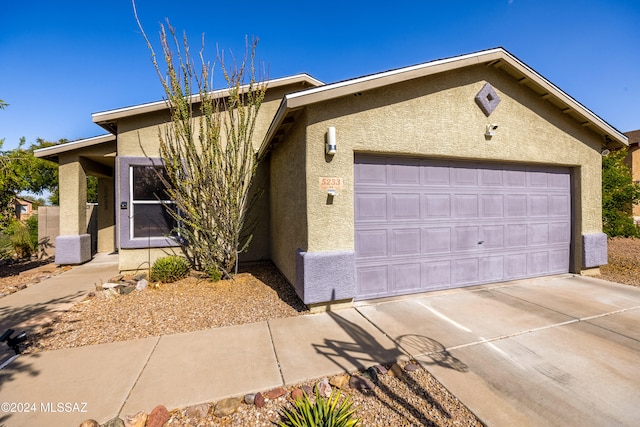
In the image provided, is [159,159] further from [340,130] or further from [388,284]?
[388,284]

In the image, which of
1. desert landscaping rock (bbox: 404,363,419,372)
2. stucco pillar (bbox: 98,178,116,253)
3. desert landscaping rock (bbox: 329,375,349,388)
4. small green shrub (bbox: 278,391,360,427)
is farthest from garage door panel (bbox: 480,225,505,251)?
stucco pillar (bbox: 98,178,116,253)

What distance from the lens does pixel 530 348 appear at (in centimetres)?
335

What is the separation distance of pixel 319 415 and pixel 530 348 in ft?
9.52

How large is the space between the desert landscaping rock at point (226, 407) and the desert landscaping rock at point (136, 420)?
57cm

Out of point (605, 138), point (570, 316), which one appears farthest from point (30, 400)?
point (605, 138)

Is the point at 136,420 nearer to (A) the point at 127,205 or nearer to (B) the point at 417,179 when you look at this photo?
(B) the point at 417,179

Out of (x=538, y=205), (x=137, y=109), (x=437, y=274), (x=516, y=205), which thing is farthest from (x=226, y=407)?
(x=538, y=205)

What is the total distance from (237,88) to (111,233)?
860 cm

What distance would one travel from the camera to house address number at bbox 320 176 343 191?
4570mm

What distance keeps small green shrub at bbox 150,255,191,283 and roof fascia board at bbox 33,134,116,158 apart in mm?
4251

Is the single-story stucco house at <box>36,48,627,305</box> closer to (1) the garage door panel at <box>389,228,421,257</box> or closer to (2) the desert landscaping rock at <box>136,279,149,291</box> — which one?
(1) the garage door panel at <box>389,228,421,257</box>

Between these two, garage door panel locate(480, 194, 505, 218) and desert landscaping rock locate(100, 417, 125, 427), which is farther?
garage door panel locate(480, 194, 505, 218)

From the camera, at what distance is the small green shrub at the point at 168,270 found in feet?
19.6

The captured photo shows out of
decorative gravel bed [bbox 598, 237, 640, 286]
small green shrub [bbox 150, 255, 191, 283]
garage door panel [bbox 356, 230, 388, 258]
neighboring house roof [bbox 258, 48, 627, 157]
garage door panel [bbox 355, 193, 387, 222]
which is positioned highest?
neighboring house roof [bbox 258, 48, 627, 157]
